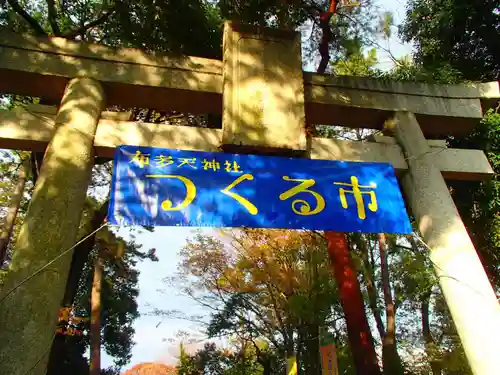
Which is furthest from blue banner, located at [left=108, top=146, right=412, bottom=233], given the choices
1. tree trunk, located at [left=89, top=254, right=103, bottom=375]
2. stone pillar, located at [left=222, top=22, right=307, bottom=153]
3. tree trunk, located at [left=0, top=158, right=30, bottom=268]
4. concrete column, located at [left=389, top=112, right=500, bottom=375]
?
tree trunk, located at [left=89, top=254, right=103, bottom=375]

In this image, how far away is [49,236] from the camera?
12.6ft

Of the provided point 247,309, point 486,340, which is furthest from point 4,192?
point 486,340

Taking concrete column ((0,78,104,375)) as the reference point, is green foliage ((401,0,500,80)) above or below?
above

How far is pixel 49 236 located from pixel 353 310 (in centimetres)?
682

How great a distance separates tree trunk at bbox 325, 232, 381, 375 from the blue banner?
4740mm

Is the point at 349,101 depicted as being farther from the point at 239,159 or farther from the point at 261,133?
the point at 239,159

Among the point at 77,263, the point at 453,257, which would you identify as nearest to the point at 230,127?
the point at 453,257

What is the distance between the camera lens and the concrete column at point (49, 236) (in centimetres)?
336

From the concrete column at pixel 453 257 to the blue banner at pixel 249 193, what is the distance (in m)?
0.37

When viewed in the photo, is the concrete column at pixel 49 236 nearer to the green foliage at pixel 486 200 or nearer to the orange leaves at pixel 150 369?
the green foliage at pixel 486 200

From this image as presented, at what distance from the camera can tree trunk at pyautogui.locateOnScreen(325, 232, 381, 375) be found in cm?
833

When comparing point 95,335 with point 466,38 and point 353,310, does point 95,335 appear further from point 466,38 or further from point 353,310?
point 466,38

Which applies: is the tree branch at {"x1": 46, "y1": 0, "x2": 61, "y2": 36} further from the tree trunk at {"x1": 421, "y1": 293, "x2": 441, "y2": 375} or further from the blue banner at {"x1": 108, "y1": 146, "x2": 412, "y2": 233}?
the tree trunk at {"x1": 421, "y1": 293, "x2": 441, "y2": 375}

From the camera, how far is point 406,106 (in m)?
5.71
